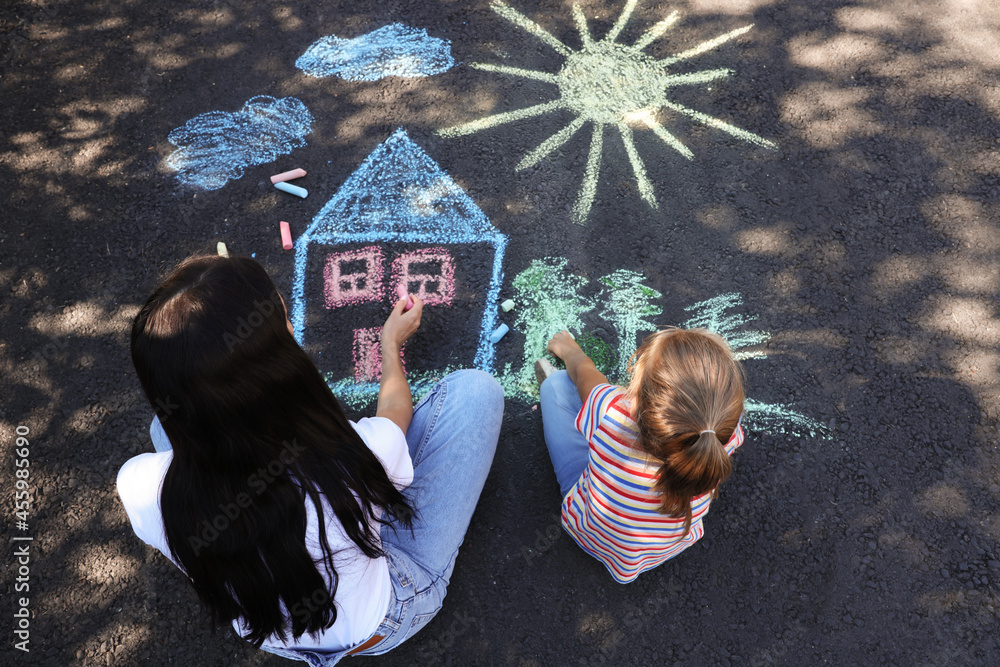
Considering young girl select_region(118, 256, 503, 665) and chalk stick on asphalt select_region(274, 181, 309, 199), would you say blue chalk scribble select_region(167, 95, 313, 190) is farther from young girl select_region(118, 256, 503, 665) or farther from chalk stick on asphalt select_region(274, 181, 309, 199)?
young girl select_region(118, 256, 503, 665)

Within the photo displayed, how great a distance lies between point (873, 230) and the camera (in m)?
3.01

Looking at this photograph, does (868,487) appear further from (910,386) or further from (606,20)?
(606,20)

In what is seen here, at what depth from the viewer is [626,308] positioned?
112 inches

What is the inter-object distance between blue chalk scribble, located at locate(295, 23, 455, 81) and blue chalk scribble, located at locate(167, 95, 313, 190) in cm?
30

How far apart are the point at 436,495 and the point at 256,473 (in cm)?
73

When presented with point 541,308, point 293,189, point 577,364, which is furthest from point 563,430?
point 293,189

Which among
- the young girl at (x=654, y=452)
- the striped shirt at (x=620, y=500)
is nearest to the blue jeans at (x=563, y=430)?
the young girl at (x=654, y=452)

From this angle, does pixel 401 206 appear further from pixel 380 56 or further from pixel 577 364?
pixel 577 364

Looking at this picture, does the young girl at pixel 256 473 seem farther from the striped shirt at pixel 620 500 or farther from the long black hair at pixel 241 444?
the striped shirt at pixel 620 500

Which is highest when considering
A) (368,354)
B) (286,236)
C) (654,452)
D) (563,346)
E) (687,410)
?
(687,410)

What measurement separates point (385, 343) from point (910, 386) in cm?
229

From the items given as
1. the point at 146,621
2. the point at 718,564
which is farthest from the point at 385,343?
the point at 718,564

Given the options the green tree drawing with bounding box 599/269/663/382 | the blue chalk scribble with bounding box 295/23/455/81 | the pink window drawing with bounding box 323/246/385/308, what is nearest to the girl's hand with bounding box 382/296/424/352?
the pink window drawing with bounding box 323/246/385/308

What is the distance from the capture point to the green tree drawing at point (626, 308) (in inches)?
109
